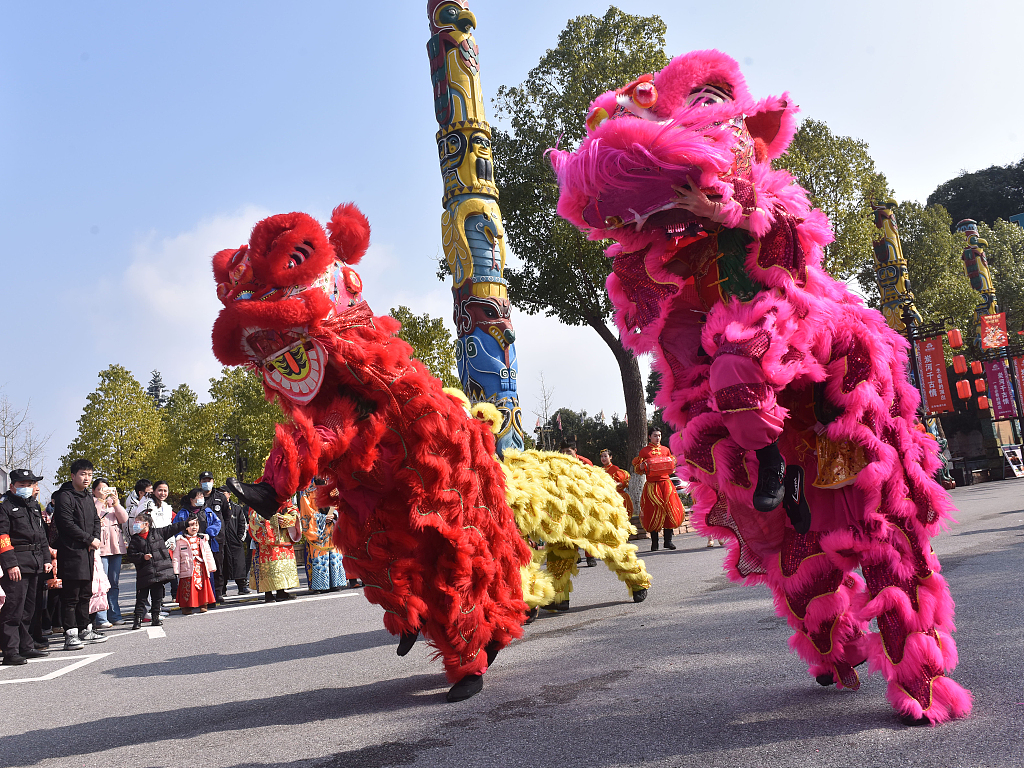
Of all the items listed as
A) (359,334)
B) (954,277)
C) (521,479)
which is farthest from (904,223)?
(359,334)

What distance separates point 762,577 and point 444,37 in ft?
21.5

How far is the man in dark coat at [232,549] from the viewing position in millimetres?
11648

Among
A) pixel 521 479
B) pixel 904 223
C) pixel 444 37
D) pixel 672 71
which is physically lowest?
pixel 521 479

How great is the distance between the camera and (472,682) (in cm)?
374

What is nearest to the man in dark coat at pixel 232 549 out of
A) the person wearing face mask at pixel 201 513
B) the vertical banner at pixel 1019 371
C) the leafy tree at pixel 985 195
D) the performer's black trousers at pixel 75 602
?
the person wearing face mask at pixel 201 513

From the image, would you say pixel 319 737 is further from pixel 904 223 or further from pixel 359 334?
pixel 904 223

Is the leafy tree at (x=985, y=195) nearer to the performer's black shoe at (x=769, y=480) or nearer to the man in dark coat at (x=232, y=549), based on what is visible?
the man in dark coat at (x=232, y=549)

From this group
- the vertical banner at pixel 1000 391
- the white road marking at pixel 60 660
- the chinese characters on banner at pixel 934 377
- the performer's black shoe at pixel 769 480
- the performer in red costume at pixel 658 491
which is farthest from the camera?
the vertical banner at pixel 1000 391

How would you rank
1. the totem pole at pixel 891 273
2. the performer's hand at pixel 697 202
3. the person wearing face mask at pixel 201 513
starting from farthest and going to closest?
the totem pole at pixel 891 273
the person wearing face mask at pixel 201 513
the performer's hand at pixel 697 202

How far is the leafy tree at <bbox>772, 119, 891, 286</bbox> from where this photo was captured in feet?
54.2

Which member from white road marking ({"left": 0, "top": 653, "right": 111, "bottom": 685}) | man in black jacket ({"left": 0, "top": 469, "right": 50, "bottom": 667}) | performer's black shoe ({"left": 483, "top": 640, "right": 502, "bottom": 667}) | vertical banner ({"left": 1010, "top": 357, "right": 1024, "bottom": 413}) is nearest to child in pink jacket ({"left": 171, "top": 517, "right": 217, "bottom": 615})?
man in black jacket ({"left": 0, "top": 469, "right": 50, "bottom": 667})

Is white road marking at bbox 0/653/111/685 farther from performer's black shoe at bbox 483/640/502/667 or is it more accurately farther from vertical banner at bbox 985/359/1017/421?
vertical banner at bbox 985/359/1017/421

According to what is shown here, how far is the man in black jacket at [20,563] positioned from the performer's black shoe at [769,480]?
22.8ft

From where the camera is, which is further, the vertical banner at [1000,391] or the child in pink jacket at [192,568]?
the vertical banner at [1000,391]
